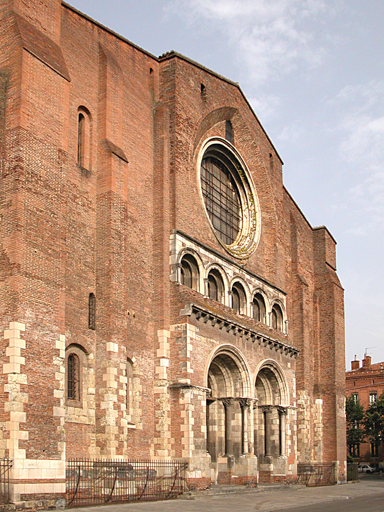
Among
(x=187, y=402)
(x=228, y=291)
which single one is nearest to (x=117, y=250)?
(x=187, y=402)

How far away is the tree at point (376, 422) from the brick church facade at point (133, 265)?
21.7 metres

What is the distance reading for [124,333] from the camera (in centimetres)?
2155

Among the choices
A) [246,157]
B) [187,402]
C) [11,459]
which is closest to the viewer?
[11,459]

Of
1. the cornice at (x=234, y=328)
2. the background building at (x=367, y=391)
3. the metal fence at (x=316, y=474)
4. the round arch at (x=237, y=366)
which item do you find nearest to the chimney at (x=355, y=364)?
the background building at (x=367, y=391)

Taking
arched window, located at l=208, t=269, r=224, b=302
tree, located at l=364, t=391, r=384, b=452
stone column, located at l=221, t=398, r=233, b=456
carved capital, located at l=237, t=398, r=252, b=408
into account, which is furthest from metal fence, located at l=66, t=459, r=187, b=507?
tree, located at l=364, t=391, r=384, b=452

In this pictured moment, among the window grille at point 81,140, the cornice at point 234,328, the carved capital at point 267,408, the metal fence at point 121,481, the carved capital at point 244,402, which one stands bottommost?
the metal fence at point 121,481

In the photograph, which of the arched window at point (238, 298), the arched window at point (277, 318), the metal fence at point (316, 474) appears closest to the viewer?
the arched window at point (238, 298)

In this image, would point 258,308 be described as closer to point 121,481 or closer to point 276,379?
point 276,379

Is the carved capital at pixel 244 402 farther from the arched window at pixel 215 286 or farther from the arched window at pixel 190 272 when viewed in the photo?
the arched window at pixel 190 272

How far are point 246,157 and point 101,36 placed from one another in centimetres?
1117

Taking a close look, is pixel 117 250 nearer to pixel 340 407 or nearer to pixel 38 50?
pixel 38 50

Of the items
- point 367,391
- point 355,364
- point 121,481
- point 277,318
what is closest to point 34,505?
point 121,481

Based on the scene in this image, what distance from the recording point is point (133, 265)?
918 inches

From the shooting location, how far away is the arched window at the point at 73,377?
19938 mm
